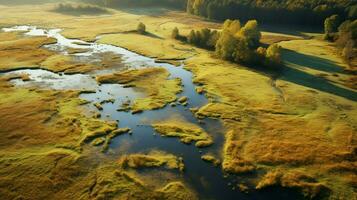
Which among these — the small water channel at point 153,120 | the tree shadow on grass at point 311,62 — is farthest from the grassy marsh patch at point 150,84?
the tree shadow on grass at point 311,62

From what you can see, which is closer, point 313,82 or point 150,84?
point 150,84

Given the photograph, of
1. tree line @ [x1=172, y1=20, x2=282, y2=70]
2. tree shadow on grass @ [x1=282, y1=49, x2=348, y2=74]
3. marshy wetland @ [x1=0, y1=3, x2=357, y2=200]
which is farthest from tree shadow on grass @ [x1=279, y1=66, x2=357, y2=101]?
tree shadow on grass @ [x1=282, y1=49, x2=348, y2=74]

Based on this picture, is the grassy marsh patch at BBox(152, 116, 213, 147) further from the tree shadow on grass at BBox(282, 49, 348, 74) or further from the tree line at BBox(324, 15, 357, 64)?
the tree line at BBox(324, 15, 357, 64)

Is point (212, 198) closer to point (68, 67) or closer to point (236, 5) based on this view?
point (68, 67)

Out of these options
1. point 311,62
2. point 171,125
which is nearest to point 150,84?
point 171,125

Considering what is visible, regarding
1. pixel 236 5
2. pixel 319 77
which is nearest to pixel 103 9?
pixel 236 5

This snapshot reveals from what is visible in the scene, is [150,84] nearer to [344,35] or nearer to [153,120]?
[153,120]
